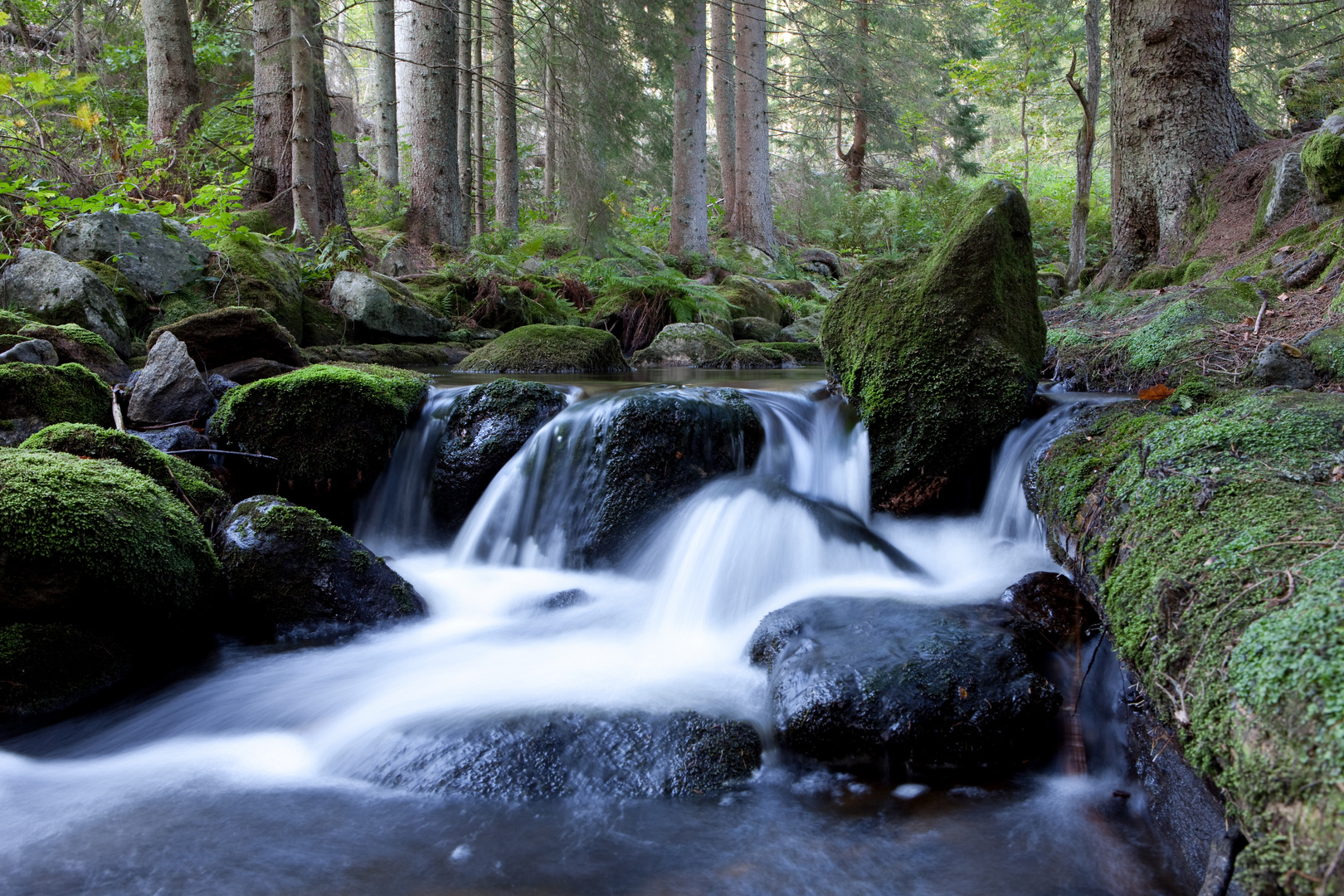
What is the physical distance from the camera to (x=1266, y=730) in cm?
169

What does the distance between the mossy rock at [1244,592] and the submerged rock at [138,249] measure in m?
8.08

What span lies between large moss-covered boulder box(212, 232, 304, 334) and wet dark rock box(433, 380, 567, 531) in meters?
3.33

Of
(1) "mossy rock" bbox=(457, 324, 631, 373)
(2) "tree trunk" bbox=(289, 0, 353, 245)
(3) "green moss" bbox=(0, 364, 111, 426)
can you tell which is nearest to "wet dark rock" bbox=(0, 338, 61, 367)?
(3) "green moss" bbox=(0, 364, 111, 426)

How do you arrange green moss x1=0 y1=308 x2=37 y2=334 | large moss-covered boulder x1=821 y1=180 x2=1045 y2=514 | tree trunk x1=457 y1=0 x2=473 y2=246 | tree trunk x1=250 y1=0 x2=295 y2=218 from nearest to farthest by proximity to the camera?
large moss-covered boulder x1=821 y1=180 x2=1045 y2=514, green moss x1=0 y1=308 x2=37 y2=334, tree trunk x1=250 y1=0 x2=295 y2=218, tree trunk x1=457 y1=0 x2=473 y2=246

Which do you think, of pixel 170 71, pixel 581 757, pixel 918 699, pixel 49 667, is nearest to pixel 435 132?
pixel 170 71

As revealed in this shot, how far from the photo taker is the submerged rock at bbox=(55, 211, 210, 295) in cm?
745

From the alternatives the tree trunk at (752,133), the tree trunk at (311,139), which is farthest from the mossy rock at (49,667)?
the tree trunk at (752,133)

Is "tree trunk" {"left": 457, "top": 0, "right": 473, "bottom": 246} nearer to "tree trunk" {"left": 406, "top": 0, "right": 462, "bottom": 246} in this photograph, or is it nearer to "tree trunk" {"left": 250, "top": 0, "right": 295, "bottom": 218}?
"tree trunk" {"left": 406, "top": 0, "right": 462, "bottom": 246}

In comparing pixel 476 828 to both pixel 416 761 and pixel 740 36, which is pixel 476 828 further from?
pixel 740 36

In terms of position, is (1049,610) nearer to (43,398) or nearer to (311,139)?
(43,398)

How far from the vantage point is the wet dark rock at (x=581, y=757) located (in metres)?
2.88

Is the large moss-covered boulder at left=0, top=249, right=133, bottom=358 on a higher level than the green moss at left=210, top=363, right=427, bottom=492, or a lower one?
higher

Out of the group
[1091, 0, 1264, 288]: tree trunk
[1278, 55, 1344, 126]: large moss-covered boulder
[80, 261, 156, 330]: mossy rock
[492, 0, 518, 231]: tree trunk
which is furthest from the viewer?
[492, 0, 518, 231]: tree trunk

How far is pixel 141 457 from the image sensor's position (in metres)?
4.37
